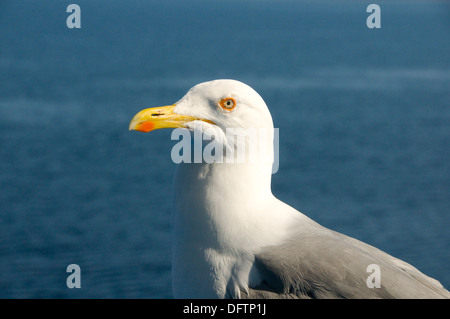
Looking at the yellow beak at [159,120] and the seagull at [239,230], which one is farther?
the yellow beak at [159,120]

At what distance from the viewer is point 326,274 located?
11.2 ft

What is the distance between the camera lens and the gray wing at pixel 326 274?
11.0ft

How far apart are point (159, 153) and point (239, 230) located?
51.5ft

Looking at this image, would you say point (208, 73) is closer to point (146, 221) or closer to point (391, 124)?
point (391, 124)

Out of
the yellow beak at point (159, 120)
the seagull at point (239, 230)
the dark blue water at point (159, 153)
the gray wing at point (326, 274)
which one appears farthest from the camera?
the dark blue water at point (159, 153)

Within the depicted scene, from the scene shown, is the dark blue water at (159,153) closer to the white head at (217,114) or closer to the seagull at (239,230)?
the seagull at (239,230)

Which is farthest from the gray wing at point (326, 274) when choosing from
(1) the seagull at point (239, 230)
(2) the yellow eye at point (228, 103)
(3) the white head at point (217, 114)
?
(2) the yellow eye at point (228, 103)

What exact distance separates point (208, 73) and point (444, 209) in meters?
13.2

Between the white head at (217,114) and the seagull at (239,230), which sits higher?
the white head at (217,114)

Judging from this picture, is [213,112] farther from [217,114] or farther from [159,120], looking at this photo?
[159,120]

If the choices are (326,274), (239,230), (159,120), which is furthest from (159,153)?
(326,274)

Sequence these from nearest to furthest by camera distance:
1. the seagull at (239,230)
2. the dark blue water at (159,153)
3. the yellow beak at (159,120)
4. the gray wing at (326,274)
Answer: the gray wing at (326,274)
the seagull at (239,230)
the yellow beak at (159,120)
the dark blue water at (159,153)

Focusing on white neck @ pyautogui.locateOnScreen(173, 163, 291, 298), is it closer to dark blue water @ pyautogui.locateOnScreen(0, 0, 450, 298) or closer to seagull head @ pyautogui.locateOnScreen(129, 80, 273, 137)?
seagull head @ pyautogui.locateOnScreen(129, 80, 273, 137)
